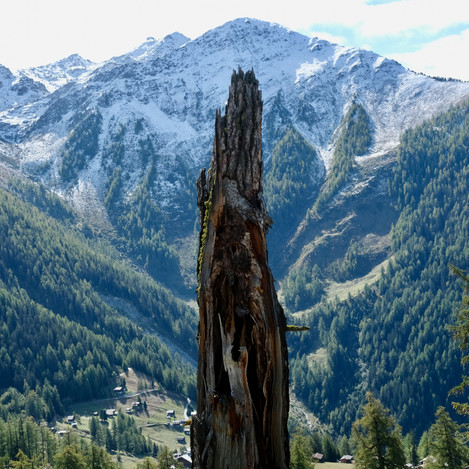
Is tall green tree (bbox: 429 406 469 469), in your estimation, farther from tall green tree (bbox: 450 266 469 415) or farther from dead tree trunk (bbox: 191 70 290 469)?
dead tree trunk (bbox: 191 70 290 469)

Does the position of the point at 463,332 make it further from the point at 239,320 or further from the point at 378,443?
the point at 378,443

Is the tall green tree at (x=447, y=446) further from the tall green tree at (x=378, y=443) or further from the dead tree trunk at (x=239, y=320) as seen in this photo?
the dead tree trunk at (x=239, y=320)

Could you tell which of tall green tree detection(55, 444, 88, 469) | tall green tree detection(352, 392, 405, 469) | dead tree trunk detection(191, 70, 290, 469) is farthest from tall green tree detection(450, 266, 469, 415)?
tall green tree detection(55, 444, 88, 469)

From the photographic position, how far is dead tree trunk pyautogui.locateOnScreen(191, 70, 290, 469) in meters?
11.8

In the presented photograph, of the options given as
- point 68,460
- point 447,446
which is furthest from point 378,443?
point 68,460

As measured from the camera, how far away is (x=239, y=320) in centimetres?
1239

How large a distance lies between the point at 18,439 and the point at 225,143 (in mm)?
89807

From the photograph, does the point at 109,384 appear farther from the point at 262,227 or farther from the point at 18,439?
the point at 262,227

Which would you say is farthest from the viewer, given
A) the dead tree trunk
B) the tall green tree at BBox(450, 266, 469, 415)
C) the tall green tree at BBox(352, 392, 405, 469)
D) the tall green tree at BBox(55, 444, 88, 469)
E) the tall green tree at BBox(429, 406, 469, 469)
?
the tall green tree at BBox(55, 444, 88, 469)

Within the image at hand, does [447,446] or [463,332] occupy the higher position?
[463,332]

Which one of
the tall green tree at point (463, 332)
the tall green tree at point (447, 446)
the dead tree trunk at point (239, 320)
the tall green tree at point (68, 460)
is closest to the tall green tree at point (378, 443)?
the tall green tree at point (447, 446)

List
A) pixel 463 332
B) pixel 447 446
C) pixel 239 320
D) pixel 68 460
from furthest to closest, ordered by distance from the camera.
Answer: pixel 68 460, pixel 447 446, pixel 463 332, pixel 239 320

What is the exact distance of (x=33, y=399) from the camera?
174 m

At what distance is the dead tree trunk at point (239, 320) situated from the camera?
11812 mm
